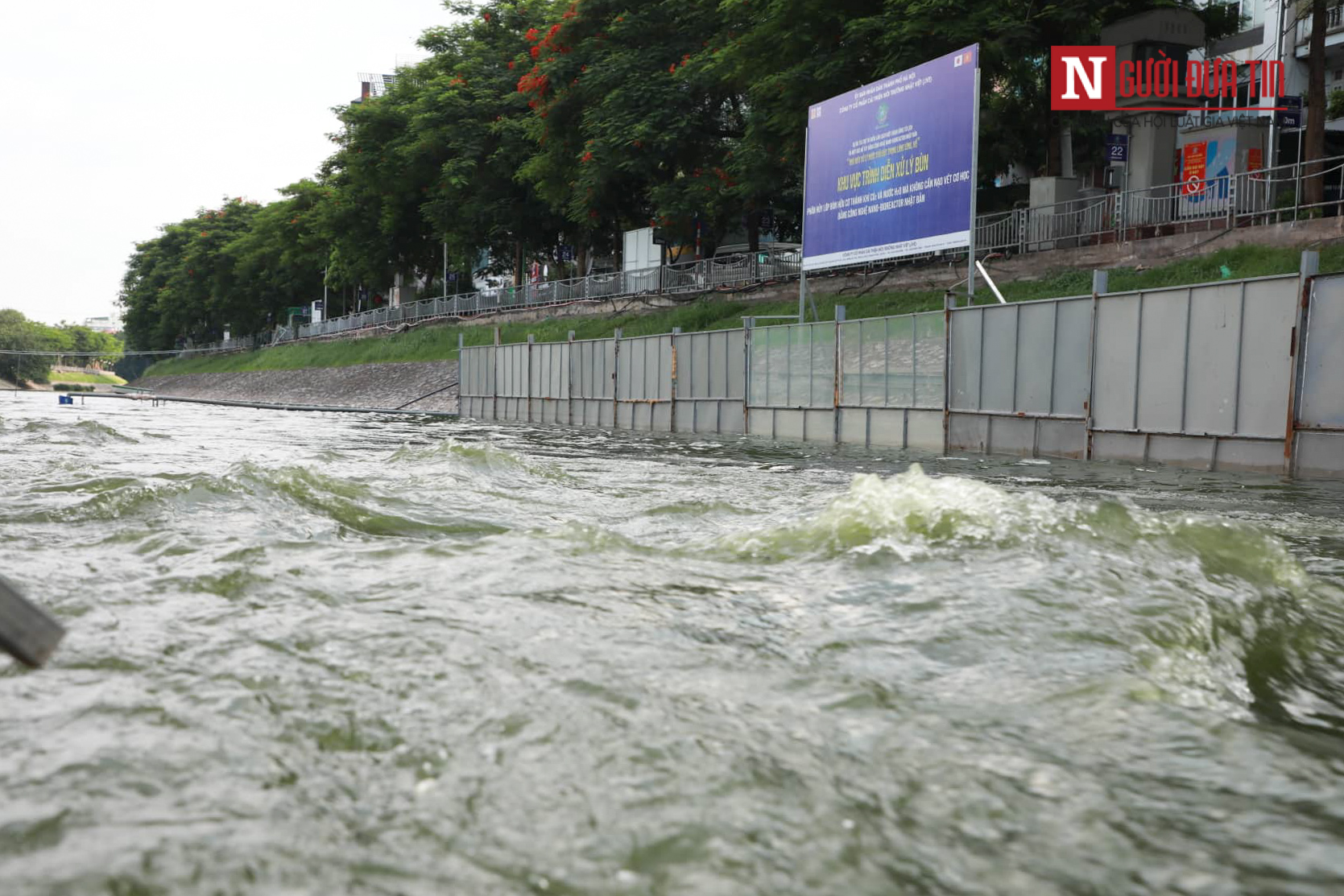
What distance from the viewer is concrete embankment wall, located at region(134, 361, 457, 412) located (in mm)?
54891

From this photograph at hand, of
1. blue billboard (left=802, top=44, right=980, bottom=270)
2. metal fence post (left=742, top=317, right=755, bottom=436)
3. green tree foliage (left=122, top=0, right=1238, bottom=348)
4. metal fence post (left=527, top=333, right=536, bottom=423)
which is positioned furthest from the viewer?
metal fence post (left=527, top=333, right=536, bottom=423)

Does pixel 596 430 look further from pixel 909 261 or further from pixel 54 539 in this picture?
pixel 54 539

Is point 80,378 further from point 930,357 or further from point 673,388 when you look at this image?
point 930,357

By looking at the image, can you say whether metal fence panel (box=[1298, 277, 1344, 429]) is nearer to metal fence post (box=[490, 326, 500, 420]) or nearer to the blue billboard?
the blue billboard

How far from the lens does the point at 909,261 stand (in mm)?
35125

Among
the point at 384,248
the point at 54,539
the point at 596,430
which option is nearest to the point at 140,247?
the point at 384,248

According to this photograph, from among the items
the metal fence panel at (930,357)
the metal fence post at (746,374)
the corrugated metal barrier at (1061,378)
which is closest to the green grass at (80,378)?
the metal fence post at (746,374)

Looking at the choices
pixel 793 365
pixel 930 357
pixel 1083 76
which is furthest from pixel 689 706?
pixel 1083 76

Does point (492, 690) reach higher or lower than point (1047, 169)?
lower

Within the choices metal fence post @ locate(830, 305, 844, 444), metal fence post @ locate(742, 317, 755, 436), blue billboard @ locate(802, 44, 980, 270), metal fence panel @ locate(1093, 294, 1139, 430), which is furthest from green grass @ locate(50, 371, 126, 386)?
metal fence panel @ locate(1093, 294, 1139, 430)

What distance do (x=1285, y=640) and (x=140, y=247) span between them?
483 feet

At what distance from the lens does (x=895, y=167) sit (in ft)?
82.1

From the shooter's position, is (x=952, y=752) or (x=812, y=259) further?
(x=812, y=259)

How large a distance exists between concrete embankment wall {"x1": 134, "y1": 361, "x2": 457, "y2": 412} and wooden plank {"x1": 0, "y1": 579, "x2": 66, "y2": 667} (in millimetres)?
49812
